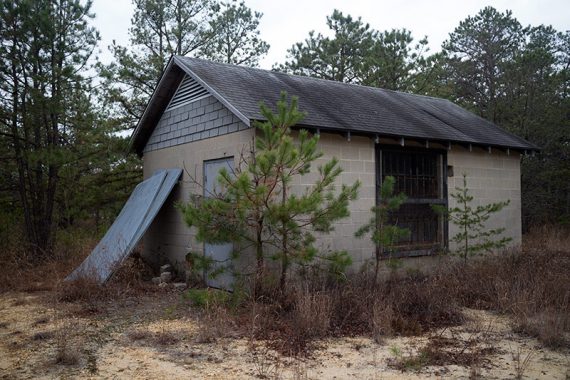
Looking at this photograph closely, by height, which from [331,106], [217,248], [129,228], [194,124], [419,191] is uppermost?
[331,106]

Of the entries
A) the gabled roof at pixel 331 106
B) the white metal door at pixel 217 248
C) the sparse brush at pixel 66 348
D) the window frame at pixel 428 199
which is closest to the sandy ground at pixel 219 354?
the sparse brush at pixel 66 348

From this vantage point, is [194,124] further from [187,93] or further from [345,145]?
[345,145]

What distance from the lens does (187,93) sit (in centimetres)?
1048

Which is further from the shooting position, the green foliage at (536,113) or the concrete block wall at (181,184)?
the green foliage at (536,113)

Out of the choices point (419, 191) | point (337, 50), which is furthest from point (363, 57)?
point (419, 191)

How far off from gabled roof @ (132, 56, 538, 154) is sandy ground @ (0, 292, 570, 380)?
3544mm

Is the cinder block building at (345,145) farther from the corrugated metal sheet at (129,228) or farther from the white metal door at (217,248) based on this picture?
the corrugated metal sheet at (129,228)

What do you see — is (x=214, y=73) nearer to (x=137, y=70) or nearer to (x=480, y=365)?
(x=480, y=365)

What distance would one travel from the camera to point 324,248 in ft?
28.8

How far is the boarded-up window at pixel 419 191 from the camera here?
399 inches

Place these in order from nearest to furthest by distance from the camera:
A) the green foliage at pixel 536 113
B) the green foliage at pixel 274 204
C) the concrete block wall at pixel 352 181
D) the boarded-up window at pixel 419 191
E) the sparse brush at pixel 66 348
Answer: the sparse brush at pixel 66 348 → the green foliage at pixel 274 204 → the concrete block wall at pixel 352 181 → the boarded-up window at pixel 419 191 → the green foliage at pixel 536 113

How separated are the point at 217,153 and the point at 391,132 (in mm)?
3283

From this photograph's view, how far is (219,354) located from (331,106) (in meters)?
5.85

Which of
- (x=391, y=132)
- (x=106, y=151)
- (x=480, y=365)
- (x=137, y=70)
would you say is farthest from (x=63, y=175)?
(x=480, y=365)
